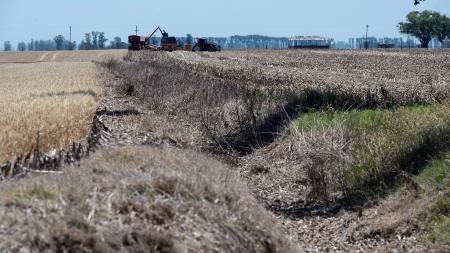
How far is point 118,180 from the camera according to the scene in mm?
6375

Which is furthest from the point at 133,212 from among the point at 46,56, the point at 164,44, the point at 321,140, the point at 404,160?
the point at 46,56

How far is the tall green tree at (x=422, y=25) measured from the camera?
13212 centimetres

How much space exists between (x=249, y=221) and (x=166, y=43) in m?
64.2

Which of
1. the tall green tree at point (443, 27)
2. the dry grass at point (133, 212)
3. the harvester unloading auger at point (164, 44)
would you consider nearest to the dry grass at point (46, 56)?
the harvester unloading auger at point (164, 44)

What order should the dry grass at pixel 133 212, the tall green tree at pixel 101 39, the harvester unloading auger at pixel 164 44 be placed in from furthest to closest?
the tall green tree at pixel 101 39
the harvester unloading auger at pixel 164 44
the dry grass at pixel 133 212

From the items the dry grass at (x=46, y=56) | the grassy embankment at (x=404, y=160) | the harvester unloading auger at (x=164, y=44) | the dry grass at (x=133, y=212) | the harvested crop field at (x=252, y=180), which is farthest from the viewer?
the dry grass at (x=46, y=56)

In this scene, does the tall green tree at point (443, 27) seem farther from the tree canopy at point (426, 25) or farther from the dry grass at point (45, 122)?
the dry grass at point (45, 122)

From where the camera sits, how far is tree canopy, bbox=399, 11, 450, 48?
5202 inches

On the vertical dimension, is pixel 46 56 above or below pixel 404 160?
above

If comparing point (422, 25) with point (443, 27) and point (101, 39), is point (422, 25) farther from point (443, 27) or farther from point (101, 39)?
point (101, 39)

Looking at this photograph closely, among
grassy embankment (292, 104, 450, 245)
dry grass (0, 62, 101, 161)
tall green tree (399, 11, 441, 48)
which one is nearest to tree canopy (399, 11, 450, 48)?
tall green tree (399, 11, 441, 48)

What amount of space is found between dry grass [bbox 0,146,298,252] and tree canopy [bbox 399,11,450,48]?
131174 millimetres

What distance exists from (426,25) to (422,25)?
0.72 metres

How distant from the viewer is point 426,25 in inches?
5202
